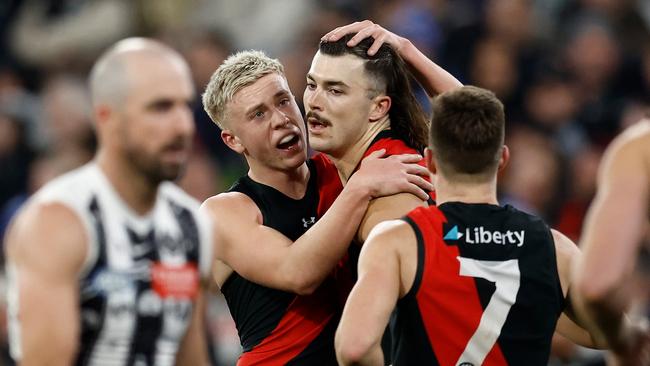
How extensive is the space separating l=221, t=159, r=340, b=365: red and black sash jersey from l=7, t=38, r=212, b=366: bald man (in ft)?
3.95

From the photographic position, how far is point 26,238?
382 cm

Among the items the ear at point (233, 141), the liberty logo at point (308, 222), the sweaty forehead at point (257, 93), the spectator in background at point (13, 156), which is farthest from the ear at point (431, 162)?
the spectator in background at point (13, 156)

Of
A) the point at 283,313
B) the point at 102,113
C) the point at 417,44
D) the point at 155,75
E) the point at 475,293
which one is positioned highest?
the point at 155,75

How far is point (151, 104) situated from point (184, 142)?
17 cm

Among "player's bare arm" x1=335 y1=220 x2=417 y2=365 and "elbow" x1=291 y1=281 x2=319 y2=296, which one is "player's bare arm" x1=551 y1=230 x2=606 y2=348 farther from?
"elbow" x1=291 y1=281 x2=319 y2=296

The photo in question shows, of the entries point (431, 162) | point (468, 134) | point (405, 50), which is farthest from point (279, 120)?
point (468, 134)

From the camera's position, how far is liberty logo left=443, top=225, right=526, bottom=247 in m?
4.47

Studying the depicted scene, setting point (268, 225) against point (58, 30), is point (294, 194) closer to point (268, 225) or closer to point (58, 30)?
point (268, 225)

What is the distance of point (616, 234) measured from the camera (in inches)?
162

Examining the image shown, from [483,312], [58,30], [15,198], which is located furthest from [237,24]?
[483,312]

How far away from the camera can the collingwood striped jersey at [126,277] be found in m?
3.92

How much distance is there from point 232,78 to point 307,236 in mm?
977

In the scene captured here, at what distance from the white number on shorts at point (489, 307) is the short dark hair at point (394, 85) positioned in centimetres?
118

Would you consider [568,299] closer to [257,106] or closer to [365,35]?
[365,35]
